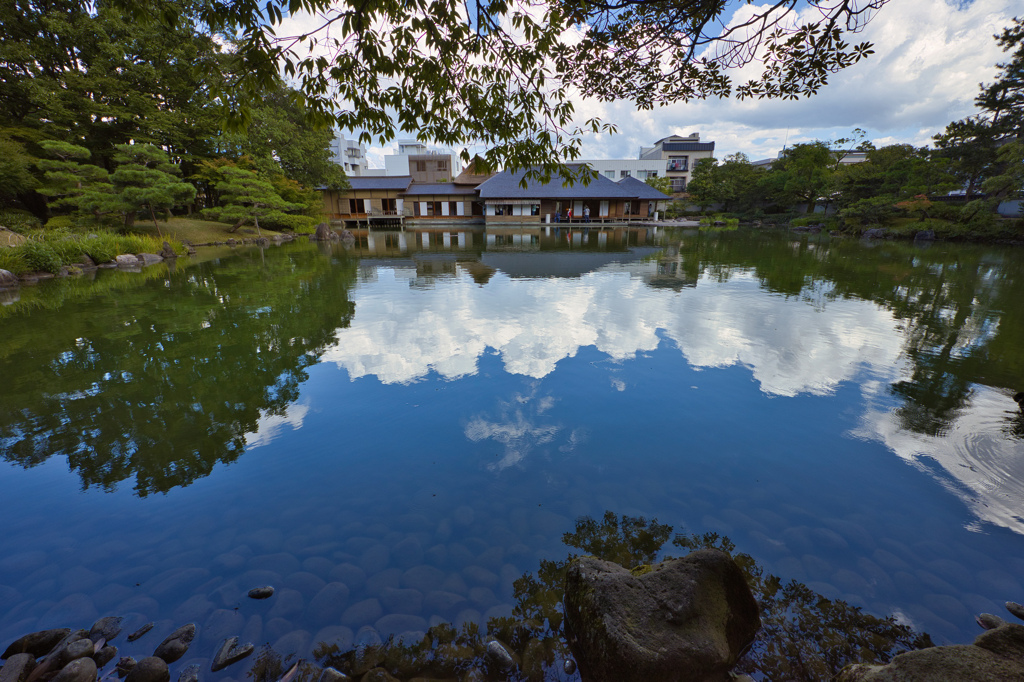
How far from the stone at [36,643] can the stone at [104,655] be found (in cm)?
25

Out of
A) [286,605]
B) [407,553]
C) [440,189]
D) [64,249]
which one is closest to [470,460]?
[407,553]

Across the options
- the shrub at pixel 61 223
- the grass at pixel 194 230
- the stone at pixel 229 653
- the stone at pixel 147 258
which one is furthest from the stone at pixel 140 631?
the shrub at pixel 61 223

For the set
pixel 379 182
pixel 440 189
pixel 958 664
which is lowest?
pixel 958 664

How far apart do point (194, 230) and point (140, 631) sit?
22.5 metres

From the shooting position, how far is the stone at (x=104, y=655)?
1909 mm

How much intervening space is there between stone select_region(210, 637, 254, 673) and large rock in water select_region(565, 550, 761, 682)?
1.52 meters

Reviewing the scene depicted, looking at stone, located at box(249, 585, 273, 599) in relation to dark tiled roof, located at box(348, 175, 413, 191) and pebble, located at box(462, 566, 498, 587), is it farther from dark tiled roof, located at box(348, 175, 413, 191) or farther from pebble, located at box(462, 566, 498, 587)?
dark tiled roof, located at box(348, 175, 413, 191)

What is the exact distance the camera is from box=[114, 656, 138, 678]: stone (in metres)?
1.87

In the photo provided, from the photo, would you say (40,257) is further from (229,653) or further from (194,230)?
(229,653)

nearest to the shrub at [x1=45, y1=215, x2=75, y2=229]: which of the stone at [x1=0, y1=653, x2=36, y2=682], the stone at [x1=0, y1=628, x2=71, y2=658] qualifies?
the stone at [x1=0, y1=628, x2=71, y2=658]

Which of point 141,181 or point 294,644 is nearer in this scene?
point 294,644

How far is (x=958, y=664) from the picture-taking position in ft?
4.83

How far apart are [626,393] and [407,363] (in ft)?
8.87

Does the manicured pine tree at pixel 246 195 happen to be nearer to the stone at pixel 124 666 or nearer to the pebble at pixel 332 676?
the stone at pixel 124 666
